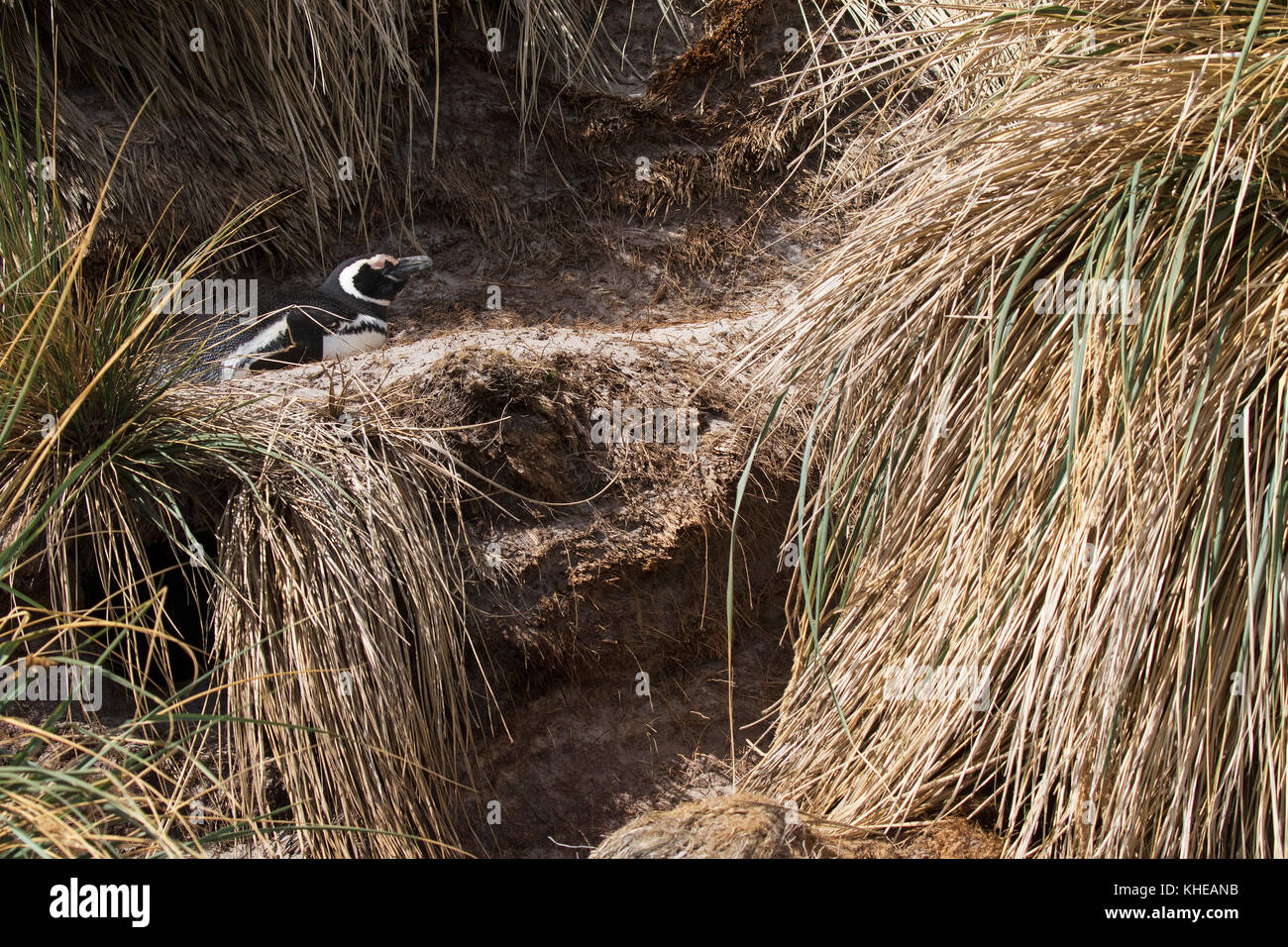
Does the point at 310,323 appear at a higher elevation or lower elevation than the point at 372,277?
lower

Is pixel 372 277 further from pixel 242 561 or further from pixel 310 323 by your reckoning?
pixel 242 561

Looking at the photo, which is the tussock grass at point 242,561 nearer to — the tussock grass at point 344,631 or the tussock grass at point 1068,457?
the tussock grass at point 344,631

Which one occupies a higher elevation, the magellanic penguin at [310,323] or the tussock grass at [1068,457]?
the magellanic penguin at [310,323]

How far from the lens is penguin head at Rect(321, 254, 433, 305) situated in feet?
14.6

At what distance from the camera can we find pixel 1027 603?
2.46 m

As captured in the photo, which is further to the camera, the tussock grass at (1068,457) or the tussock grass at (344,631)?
the tussock grass at (344,631)

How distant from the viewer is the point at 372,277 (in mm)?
4520

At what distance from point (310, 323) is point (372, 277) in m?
0.47

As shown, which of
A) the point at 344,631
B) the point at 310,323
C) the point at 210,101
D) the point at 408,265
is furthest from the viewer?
the point at 408,265

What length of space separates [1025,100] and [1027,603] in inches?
48.6

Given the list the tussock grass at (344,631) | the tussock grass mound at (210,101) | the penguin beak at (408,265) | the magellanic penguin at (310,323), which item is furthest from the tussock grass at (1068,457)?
the tussock grass mound at (210,101)

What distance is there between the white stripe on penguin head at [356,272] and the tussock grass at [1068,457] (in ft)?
7.05

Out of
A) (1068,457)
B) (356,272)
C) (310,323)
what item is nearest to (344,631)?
(310,323)

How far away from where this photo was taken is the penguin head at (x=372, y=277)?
4.45 meters
